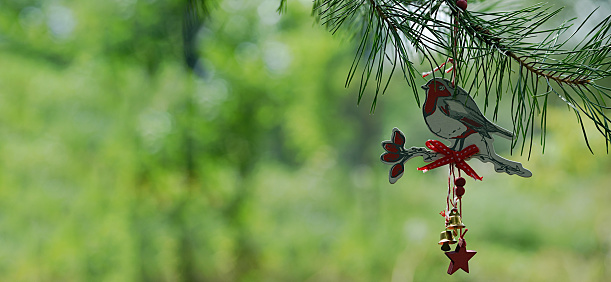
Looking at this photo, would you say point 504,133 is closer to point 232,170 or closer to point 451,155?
point 451,155

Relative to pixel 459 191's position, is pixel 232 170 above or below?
above

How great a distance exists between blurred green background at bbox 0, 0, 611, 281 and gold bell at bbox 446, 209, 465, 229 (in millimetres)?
1303

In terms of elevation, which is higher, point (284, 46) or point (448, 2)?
point (284, 46)

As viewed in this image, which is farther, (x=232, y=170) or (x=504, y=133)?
(x=232, y=170)

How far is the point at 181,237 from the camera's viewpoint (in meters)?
1.85

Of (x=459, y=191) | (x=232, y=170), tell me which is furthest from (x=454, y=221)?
(x=232, y=170)

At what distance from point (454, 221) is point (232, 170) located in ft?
4.80

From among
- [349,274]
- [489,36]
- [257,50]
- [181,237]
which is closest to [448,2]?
[489,36]

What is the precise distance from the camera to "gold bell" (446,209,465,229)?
0.50 m

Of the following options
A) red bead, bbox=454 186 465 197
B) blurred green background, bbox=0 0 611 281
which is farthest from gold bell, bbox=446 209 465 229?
blurred green background, bbox=0 0 611 281

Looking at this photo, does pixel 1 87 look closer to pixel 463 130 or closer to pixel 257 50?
pixel 257 50

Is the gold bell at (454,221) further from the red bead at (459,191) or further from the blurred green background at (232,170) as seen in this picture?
the blurred green background at (232,170)

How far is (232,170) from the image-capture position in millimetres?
1909

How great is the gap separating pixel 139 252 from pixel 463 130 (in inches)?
61.1
